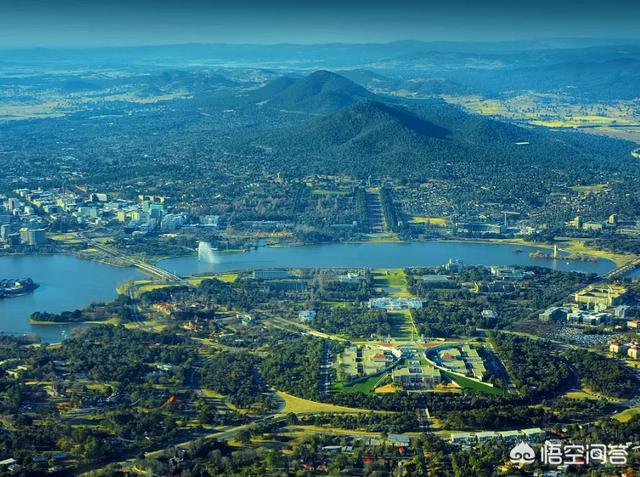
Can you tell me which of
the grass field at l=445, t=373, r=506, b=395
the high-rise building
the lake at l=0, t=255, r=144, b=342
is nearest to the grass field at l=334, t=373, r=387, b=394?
the grass field at l=445, t=373, r=506, b=395

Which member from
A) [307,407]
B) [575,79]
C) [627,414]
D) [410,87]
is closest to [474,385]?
[627,414]

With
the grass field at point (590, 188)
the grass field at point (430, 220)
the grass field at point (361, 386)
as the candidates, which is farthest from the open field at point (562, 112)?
the grass field at point (361, 386)

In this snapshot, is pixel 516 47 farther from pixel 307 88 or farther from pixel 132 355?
pixel 132 355

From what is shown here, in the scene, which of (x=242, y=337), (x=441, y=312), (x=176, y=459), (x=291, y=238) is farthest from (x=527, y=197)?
(x=176, y=459)

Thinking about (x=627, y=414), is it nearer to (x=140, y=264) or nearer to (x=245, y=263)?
(x=245, y=263)

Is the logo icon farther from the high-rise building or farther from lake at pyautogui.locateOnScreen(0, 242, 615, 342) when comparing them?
the high-rise building
